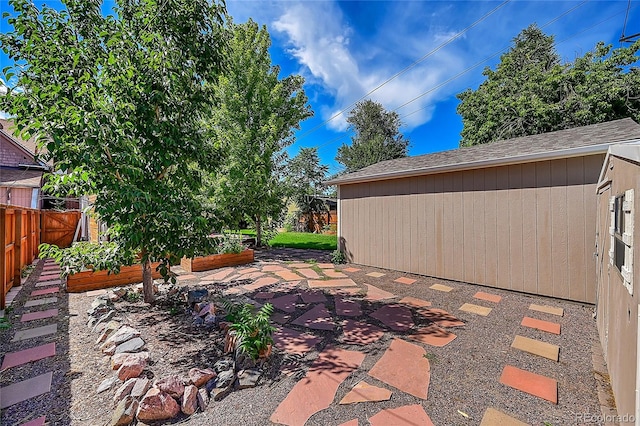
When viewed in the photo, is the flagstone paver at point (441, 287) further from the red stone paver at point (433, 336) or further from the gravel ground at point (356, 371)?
the red stone paver at point (433, 336)

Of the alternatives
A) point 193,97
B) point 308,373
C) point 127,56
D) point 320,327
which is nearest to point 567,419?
point 308,373

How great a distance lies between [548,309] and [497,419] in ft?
10.3

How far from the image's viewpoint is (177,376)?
7.53 ft

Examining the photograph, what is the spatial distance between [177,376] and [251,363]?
0.63m

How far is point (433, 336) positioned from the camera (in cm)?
323

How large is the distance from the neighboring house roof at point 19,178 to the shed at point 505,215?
45.7 ft

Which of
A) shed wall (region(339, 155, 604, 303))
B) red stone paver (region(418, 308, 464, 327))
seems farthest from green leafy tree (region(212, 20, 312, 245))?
red stone paver (region(418, 308, 464, 327))

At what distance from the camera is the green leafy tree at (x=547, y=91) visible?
10.8 metres

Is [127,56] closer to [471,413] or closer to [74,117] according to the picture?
[74,117]

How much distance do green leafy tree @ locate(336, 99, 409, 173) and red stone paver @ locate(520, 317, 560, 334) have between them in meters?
20.9

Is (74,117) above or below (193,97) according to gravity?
below

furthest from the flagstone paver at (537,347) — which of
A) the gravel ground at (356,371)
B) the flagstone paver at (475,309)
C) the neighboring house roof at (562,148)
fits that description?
the neighboring house roof at (562,148)

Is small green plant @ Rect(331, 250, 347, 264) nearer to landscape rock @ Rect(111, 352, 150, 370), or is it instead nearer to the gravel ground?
the gravel ground

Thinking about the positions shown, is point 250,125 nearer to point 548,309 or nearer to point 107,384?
point 107,384
